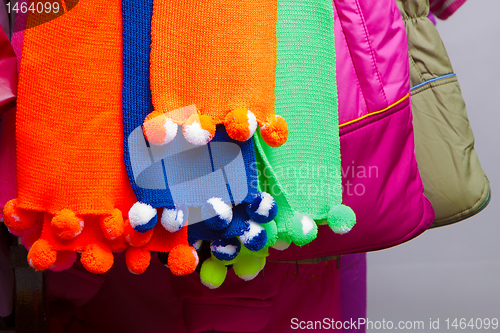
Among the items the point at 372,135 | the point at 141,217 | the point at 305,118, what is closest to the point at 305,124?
the point at 305,118

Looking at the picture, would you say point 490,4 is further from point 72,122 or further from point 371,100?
point 72,122

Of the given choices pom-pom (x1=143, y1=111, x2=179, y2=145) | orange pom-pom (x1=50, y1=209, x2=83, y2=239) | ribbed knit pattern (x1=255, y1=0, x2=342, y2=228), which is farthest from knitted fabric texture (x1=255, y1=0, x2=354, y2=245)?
orange pom-pom (x1=50, y1=209, x2=83, y2=239)

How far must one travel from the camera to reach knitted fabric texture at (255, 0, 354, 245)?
484 mm

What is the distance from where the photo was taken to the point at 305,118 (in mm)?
495

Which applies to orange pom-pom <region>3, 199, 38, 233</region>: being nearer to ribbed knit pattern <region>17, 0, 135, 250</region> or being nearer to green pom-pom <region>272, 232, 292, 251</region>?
ribbed knit pattern <region>17, 0, 135, 250</region>

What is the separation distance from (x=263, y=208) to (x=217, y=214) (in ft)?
0.16

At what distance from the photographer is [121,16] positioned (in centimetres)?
46

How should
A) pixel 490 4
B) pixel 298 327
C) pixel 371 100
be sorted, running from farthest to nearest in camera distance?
pixel 490 4, pixel 298 327, pixel 371 100

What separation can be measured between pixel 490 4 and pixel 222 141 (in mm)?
983

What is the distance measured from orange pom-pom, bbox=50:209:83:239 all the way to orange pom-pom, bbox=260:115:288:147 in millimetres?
217

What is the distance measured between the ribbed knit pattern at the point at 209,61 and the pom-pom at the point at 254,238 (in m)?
0.12

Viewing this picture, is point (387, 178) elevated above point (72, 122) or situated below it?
below

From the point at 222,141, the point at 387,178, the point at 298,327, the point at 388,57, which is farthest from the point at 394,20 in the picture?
the point at 298,327

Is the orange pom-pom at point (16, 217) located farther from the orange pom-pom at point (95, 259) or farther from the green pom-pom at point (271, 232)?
the green pom-pom at point (271, 232)
